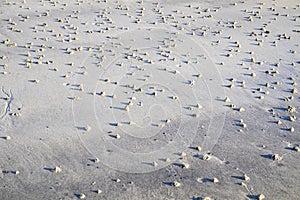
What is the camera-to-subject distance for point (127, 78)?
1320 cm

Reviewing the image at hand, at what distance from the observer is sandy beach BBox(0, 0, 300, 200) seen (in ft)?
29.5

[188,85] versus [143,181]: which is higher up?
[188,85]

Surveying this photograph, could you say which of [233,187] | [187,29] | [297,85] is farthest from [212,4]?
[233,187]

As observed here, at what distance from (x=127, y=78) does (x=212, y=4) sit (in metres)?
9.86

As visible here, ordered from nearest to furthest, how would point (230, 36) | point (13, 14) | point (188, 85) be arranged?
1. point (188, 85)
2. point (230, 36)
3. point (13, 14)

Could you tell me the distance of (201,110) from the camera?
11805 mm

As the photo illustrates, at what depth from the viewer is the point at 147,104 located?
11.9 m

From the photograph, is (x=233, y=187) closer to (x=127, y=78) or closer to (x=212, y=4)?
(x=127, y=78)

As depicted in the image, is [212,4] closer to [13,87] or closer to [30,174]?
[13,87]

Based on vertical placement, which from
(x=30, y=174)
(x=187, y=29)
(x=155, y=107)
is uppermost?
(x=187, y=29)

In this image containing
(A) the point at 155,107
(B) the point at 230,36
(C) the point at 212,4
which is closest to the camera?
(A) the point at 155,107

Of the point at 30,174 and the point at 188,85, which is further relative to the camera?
the point at 188,85

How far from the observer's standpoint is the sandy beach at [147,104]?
9.00 meters

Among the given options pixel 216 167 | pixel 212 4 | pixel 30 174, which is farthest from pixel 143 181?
pixel 212 4
